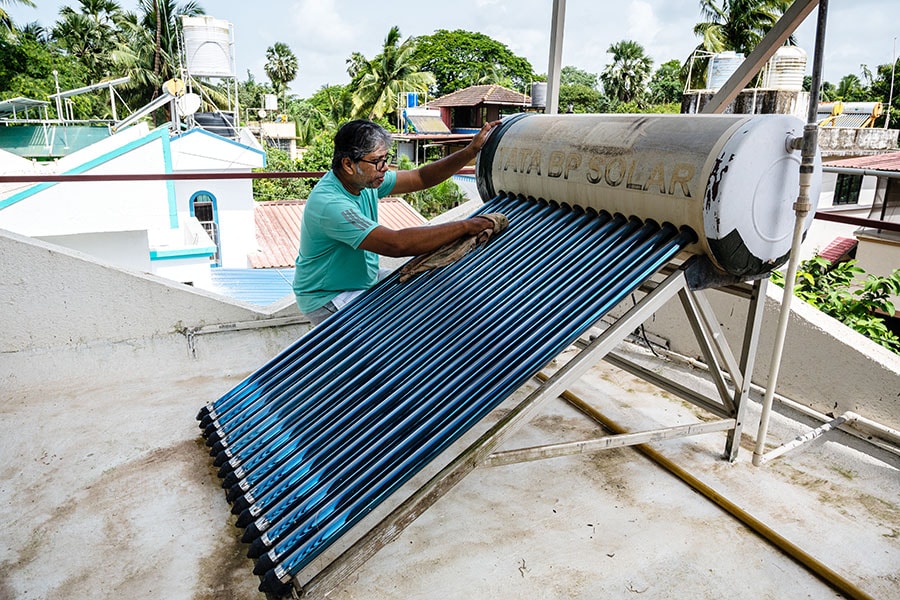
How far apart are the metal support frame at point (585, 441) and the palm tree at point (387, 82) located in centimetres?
4622

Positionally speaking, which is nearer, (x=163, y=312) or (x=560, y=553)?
(x=560, y=553)

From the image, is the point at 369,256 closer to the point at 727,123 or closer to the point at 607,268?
the point at 607,268

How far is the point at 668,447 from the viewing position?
3.46 meters

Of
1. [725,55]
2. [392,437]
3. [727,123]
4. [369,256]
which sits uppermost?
[725,55]

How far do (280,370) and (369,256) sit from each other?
896mm

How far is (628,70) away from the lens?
6950cm

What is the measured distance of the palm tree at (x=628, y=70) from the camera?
69250 millimetres

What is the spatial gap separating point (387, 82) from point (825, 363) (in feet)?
156

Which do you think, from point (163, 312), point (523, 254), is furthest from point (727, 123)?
point (163, 312)

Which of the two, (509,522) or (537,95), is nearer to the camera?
(509,522)

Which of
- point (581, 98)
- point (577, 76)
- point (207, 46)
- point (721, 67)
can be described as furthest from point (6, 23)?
point (577, 76)

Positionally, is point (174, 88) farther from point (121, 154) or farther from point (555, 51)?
point (555, 51)

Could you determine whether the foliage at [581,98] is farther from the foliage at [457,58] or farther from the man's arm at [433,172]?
the man's arm at [433,172]

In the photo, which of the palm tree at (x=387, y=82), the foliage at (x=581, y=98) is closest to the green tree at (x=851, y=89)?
the foliage at (x=581, y=98)
